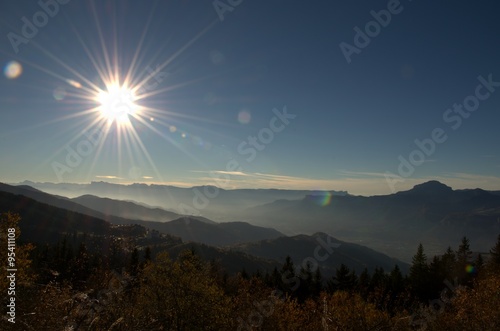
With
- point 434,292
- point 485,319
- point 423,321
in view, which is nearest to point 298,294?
point 434,292

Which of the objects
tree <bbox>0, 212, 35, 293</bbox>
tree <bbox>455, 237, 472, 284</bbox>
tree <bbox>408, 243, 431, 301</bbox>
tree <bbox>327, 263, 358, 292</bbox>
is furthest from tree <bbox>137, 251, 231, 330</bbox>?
tree <bbox>455, 237, 472, 284</bbox>

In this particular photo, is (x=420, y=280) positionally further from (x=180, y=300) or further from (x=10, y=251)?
(x=10, y=251)

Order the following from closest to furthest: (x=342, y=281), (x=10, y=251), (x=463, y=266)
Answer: (x=10, y=251) < (x=342, y=281) < (x=463, y=266)

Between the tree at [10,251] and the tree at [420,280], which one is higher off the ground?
the tree at [10,251]

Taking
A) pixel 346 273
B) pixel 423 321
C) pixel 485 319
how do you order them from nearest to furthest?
1. pixel 485 319
2. pixel 423 321
3. pixel 346 273

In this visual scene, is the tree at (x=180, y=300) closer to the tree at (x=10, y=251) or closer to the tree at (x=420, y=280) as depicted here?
the tree at (x=10, y=251)

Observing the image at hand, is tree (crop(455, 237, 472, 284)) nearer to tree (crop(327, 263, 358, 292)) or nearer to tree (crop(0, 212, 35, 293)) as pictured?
tree (crop(327, 263, 358, 292))

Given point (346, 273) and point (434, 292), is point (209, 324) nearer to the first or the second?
point (346, 273)

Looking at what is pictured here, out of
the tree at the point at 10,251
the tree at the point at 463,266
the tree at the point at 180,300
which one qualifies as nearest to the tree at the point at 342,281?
the tree at the point at 463,266

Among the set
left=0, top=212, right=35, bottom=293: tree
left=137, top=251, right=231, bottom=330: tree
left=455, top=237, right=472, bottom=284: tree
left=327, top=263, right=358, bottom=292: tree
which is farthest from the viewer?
left=455, top=237, right=472, bottom=284: tree

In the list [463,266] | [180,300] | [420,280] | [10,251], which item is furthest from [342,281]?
[10,251]

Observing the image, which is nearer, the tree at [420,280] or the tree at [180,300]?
the tree at [180,300]
